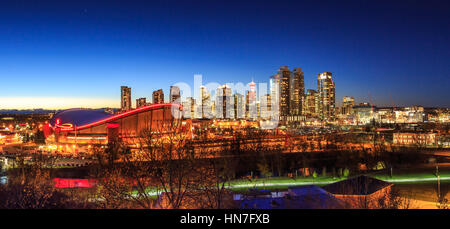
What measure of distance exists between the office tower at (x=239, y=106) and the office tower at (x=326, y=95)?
32748mm

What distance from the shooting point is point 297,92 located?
4560 inches

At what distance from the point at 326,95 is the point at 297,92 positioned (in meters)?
12.2

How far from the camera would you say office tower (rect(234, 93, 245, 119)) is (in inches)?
3939

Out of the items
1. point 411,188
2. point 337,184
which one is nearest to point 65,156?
point 337,184

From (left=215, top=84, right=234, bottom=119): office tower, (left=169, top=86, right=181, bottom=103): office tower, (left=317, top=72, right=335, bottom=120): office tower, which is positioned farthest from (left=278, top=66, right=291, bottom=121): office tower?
(left=169, top=86, right=181, bottom=103): office tower

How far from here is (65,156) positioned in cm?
2208

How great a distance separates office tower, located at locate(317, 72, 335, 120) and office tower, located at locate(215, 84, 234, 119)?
38.1 m

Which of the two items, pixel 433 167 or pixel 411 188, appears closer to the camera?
pixel 411 188

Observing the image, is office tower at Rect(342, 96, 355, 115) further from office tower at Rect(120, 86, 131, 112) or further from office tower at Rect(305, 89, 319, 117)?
office tower at Rect(120, 86, 131, 112)

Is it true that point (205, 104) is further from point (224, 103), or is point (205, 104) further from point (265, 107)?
point (265, 107)
